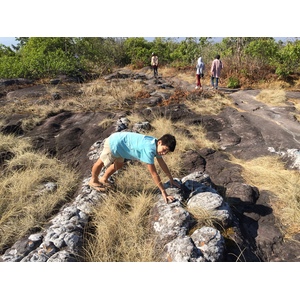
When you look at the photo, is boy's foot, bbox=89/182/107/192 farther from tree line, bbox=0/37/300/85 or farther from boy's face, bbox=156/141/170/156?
tree line, bbox=0/37/300/85

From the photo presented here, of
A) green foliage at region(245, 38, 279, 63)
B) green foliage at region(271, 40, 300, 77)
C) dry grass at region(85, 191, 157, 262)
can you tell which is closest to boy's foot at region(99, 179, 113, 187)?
dry grass at region(85, 191, 157, 262)

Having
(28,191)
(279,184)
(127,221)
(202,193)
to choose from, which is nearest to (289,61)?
(279,184)

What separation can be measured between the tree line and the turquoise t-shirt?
10.3 meters

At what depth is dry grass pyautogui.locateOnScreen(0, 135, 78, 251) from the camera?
3.27m

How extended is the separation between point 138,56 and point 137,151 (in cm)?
2074

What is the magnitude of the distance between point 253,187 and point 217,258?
6.10 ft

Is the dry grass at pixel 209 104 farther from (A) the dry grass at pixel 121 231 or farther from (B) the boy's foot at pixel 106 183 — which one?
(A) the dry grass at pixel 121 231

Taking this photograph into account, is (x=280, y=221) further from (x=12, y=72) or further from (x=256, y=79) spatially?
(x=12, y=72)

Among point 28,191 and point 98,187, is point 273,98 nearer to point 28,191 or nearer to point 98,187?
point 98,187

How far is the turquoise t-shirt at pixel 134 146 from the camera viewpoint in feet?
9.71

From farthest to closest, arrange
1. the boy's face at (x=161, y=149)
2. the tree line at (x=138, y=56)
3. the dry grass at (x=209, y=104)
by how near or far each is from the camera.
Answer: the tree line at (x=138, y=56), the dry grass at (x=209, y=104), the boy's face at (x=161, y=149)

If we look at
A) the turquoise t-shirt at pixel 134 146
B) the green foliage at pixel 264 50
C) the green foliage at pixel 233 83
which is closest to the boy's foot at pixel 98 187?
the turquoise t-shirt at pixel 134 146

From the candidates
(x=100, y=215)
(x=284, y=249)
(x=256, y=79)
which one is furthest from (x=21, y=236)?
(x=256, y=79)

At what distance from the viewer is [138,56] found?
21844 mm
